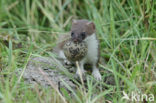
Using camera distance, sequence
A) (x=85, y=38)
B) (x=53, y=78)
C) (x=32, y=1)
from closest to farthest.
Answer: (x=53, y=78) → (x=85, y=38) → (x=32, y=1)

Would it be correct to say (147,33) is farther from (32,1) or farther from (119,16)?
(32,1)

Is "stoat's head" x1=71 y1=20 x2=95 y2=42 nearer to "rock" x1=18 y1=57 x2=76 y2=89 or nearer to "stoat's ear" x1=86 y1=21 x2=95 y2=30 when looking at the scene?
"stoat's ear" x1=86 y1=21 x2=95 y2=30

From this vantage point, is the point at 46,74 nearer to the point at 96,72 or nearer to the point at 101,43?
the point at 96,72

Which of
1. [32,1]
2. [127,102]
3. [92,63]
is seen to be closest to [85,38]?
[92,63]

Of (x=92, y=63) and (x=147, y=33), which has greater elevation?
(x=147, y=33)

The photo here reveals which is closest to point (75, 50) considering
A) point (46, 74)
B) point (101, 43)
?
point (46, 74)

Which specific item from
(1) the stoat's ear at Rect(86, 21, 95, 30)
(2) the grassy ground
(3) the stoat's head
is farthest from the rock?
(1) the stoat's ear at Rect(86, 21, 95, 30)
